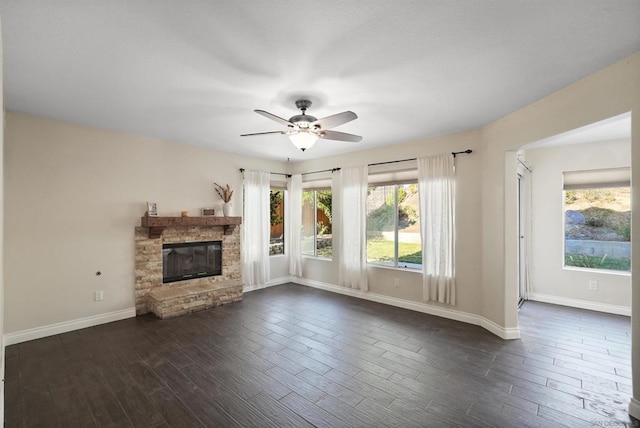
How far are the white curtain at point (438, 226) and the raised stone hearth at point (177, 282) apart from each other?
122 inches

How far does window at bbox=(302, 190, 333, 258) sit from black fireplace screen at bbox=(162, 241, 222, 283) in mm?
1869

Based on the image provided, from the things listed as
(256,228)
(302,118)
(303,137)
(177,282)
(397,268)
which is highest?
(302,118)

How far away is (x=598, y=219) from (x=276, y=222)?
5.63m

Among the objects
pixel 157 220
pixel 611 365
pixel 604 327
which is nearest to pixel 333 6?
pixel 157 220

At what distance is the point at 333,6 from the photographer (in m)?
1.72

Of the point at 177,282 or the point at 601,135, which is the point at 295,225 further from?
the point at 601,135

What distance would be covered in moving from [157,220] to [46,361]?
196 cm

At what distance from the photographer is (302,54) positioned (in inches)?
86.7

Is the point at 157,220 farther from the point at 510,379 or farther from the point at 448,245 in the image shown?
the point at 510,379

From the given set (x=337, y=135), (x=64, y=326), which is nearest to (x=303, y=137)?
(x=337, y=135)

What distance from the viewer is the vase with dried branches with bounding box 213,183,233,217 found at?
5188mm

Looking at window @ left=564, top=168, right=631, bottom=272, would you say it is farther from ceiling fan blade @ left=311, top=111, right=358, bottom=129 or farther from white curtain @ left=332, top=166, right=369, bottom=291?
ceiling fan blade @ left=311, top=111, right=358, bottom=129

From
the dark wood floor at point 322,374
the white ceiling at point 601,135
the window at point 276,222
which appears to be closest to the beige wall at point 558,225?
the white ceiling at point 601,135

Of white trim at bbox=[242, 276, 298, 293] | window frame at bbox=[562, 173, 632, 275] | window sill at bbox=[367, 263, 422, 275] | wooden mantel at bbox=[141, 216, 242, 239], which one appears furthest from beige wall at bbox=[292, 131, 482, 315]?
wooden mantel at bbox=[141, 216, 242, 239]
